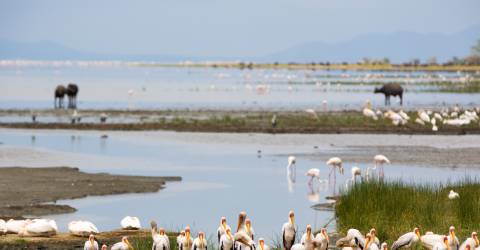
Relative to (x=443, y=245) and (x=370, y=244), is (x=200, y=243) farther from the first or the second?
A: (x=443, y=245)

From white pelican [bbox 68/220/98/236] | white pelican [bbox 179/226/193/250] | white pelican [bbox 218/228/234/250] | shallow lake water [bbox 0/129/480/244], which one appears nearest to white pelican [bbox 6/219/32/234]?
white pelican [bbox 68/220/98/236]

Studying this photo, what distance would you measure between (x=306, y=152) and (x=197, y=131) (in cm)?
852

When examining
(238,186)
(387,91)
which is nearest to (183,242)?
(238,186)

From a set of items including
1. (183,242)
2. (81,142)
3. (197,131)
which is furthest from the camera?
(197,131)

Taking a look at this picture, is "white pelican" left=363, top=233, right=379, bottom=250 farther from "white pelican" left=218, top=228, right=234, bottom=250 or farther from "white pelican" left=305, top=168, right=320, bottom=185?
"white pelican" left=305, top=168, right=320, bottom=185

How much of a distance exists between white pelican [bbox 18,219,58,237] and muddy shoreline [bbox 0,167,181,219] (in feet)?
11.1

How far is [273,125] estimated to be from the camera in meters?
44.8

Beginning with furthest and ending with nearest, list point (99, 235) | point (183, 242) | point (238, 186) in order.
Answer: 1. point (238, 186)
2. point (99, 235)
3. point (183, 242)

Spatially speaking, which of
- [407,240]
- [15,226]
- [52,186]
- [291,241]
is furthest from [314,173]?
[407,240]

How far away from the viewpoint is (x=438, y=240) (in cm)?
1512

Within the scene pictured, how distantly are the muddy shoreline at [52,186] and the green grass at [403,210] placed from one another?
6.44m

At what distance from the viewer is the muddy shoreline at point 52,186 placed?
22578 millimetres

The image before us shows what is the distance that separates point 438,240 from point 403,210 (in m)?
3.81

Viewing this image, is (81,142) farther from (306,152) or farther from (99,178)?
(99,178)
